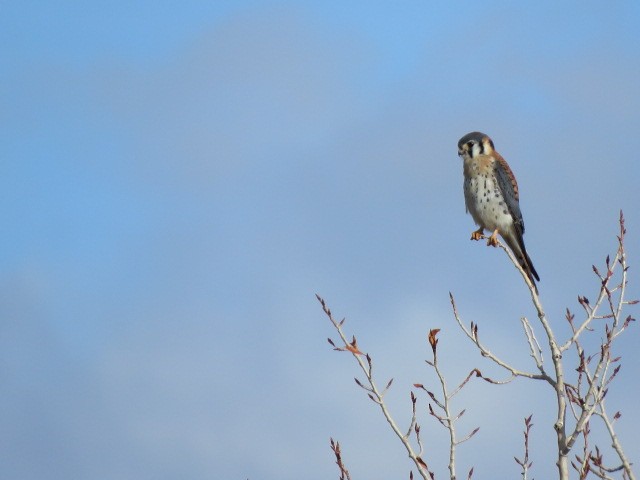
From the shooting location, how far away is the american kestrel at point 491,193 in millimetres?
9656

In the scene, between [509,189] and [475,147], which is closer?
[509,189]

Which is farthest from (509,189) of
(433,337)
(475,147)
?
(433,337)

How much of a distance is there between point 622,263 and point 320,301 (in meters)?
1.80

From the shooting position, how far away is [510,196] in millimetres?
9766

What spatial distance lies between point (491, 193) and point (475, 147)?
593 mm

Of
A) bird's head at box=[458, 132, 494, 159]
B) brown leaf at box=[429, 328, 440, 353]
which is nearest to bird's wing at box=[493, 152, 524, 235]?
bird's head at box=[458, 132, 494, 159]

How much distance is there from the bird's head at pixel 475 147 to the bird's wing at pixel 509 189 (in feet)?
0.63

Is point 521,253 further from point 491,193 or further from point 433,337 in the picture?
point 433,337

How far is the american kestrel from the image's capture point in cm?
966

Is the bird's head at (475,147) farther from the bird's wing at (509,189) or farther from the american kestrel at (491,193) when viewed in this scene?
the bird's wing at (509,189)

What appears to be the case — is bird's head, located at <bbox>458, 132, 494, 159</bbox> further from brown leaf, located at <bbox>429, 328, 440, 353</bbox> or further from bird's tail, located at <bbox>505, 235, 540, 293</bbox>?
brown leaf, located at <bbox>429, 328, 440, 353</bbox>

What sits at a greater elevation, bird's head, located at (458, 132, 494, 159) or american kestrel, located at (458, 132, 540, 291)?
bird's head, located at (458, 132, 494, 159)

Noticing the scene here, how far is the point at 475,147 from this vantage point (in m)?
10.1

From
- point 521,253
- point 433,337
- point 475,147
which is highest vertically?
point 475,147
